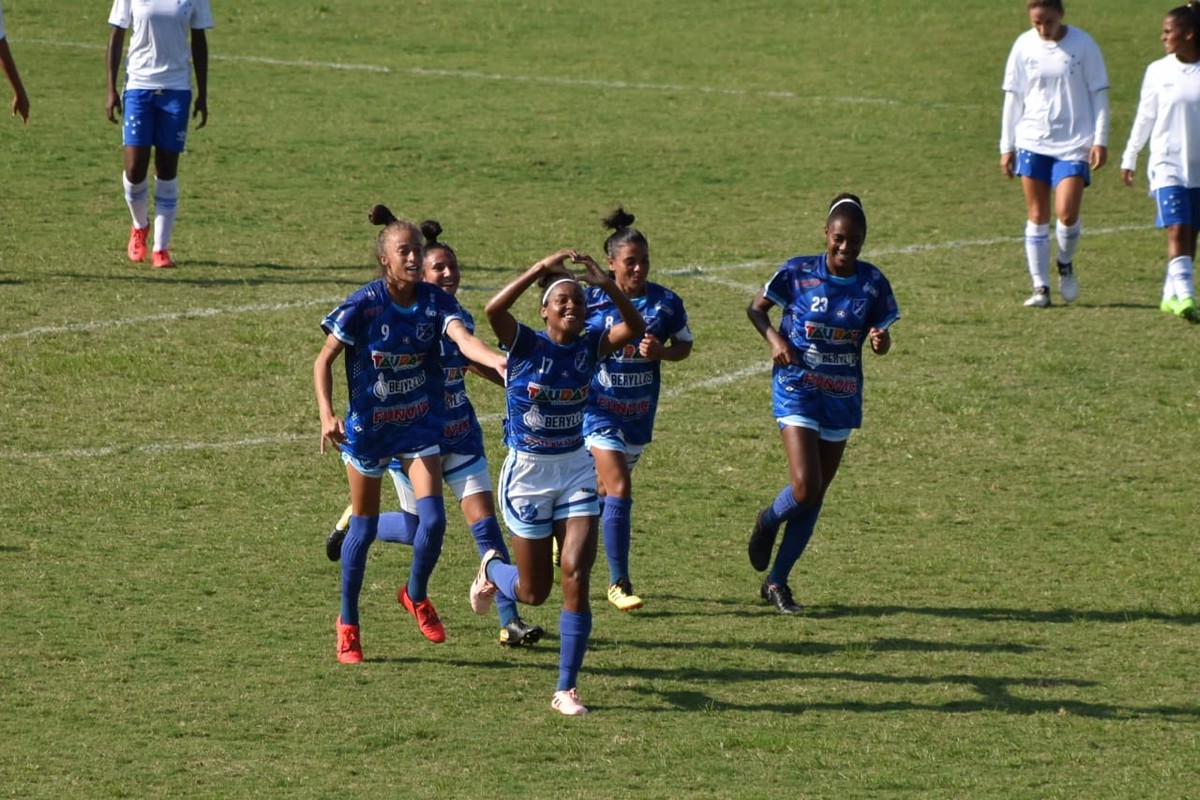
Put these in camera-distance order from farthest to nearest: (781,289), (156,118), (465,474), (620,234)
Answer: (156,118) → (781,289) → (620,234) → (465,474)

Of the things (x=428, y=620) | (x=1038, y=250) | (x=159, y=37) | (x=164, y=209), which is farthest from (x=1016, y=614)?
(x=159, y=37)

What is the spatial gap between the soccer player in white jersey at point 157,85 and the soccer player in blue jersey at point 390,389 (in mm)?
7723

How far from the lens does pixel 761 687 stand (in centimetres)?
852

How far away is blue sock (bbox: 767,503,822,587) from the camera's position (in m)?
9.66

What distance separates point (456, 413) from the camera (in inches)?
360

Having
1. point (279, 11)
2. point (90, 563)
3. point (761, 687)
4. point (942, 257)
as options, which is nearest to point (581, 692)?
point (761, 687)

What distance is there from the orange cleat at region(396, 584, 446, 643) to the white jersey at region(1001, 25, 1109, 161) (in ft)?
26.9

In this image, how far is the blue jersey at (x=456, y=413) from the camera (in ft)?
29.6

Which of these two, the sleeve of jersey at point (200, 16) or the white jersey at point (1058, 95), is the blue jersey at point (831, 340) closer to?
the white jersey at point (1058, 95)

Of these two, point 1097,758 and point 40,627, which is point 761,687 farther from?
point 40,627

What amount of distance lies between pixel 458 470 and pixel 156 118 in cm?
789

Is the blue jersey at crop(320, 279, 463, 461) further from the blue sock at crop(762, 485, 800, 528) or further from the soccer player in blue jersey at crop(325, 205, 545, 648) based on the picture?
the blue sock at crop(762, 485, 800, 528)

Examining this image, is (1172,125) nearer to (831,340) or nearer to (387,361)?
(831,340)

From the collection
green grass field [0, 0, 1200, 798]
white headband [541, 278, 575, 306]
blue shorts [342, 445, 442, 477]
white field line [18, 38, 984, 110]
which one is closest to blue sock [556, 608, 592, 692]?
green grass field [0, 0, 1200, 798]
